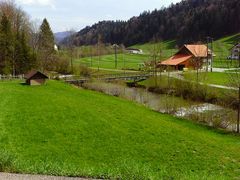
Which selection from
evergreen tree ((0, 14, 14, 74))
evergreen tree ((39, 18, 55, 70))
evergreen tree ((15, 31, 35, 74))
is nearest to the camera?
evergreen tree ((0, 14, 14, 74))

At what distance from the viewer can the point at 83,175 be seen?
7730 millimetres

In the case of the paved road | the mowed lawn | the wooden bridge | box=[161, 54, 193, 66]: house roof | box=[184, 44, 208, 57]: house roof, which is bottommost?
the mowed lawn

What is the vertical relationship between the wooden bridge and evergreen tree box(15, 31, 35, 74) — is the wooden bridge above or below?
below

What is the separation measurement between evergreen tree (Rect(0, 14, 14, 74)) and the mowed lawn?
3143 cm

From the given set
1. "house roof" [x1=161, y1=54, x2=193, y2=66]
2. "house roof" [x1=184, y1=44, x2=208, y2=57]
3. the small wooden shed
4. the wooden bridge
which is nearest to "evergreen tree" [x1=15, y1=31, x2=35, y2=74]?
the wooden bridge

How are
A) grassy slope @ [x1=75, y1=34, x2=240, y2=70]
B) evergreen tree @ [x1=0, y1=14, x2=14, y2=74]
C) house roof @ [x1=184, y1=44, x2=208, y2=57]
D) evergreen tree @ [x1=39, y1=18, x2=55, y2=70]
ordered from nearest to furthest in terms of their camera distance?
1. evergreen tree @ [x1=0, y1=14, x2=14, y2=74]
2. evergreen tree @ [x1=39, y1=18, x2=55, y2=70]
3. house roof @ [x1=184, y1=44, x2=208, y2=57]
4. grassy slope @ [x1=75, y1=34, x2=240, y2=70]

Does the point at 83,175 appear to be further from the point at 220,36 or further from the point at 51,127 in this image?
the point at 220,36

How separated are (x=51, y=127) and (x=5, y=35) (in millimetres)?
45845

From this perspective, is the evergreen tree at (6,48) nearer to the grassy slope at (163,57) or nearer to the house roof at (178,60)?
the house roof at (178,60)

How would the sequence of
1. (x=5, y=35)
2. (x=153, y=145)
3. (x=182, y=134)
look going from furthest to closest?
(x=5, y=35), (x=182, y=134), (x=153, y=145)

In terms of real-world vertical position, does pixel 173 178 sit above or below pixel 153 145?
above

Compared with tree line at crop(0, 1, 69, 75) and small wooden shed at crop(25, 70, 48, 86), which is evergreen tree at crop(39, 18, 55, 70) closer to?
tree line at crop(0, 1, 69, 75)

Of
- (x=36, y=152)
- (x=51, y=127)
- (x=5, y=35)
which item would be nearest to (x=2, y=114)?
(x=51, y=127)

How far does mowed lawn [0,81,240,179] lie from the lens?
20391 millimetres
